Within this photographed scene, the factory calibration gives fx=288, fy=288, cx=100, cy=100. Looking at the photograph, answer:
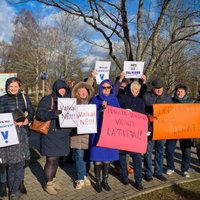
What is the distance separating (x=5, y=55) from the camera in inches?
1581

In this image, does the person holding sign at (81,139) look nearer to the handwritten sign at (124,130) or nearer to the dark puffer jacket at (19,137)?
the handwritten sign at (124,130)

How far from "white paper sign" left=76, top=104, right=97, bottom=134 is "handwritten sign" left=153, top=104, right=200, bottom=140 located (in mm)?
1325

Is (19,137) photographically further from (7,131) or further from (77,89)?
(77,89)

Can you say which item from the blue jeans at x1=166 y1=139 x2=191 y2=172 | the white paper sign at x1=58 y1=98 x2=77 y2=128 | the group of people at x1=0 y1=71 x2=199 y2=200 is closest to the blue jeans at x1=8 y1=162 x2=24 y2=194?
the group of people at x1=0 y1=71 x2=199 y2=200

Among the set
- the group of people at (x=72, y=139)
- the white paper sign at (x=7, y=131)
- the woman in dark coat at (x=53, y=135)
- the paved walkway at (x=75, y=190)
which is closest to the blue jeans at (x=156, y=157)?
the group of people at (x=72, y=139)

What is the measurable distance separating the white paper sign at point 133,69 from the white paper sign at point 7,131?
133 inches

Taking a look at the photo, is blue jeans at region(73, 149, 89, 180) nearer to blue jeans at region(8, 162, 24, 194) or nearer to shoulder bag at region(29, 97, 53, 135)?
shoulder bag at region(29, 97, 53, 135)

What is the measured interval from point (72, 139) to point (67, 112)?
690 mm

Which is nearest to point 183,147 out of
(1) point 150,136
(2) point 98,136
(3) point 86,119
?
(1) point 150,136

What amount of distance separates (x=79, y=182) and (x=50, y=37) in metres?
25.3

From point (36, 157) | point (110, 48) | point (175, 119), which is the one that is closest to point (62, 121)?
point (175, 119)

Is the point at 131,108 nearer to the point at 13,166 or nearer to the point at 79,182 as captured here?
the point at 79,182

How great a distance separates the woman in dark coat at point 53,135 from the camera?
193 inches

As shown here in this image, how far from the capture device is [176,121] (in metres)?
5.95
